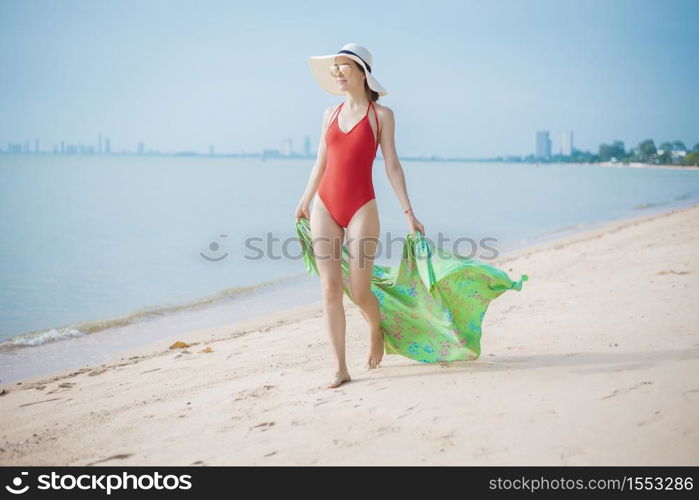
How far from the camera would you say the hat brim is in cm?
383

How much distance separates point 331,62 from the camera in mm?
4051

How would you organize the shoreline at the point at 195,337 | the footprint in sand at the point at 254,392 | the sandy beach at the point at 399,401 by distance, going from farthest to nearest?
the shoreline at the point at 195,337 → the footprint in sand at the point at 254,392 → the sandy beach at the point at 399,401

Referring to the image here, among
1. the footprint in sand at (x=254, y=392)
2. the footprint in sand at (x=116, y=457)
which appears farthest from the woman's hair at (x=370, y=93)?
the footprint in sand at (x=116, y=457)

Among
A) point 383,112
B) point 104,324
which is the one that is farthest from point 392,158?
point 104,324

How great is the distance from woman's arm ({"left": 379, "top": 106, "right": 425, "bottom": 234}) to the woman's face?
0.80 feet

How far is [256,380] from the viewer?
414 cm

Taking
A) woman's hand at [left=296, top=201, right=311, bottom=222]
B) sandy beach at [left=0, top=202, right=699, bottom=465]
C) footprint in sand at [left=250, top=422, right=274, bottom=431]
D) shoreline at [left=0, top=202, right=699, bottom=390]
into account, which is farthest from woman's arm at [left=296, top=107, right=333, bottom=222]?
Answer: shoreline at [left=0, top=202, right=699, bottom=390]

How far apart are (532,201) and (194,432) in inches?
1160

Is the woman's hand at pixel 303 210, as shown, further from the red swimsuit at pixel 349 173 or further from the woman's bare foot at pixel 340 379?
the woman's bare foot at pixel 340 379

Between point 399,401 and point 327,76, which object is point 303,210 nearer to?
point 327,76

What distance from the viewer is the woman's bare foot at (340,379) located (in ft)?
12.4

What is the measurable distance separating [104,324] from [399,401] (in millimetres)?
5296

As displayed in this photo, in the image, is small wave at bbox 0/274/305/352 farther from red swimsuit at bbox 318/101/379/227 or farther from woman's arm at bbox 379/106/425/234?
woman's arm at bbox 379/106/425/234
